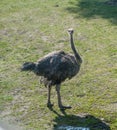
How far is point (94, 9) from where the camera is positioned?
13453 millimetres

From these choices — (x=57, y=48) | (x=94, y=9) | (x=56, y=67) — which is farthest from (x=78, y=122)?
(x=94, y=9)

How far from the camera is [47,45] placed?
10.8 meters

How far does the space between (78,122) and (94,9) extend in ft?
22.0

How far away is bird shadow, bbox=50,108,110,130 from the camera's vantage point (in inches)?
281

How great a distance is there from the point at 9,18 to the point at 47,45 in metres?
3.00

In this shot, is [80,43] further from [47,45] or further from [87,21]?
[87,21]

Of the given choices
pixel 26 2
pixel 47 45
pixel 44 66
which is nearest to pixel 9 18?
pixel 26 2

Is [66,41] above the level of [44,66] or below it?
below

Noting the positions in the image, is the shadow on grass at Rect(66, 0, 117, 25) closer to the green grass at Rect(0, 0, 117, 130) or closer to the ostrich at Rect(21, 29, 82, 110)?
the green grass at Rect(0, 0, 117, 130)

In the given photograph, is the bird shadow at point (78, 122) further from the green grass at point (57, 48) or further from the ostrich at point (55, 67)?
the ostrich at point (55, 67)

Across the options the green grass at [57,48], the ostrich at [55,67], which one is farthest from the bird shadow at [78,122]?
the ostrich at [55,67]

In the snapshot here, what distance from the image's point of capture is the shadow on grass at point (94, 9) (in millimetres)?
12742

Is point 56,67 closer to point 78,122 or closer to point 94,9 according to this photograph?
point 78,122

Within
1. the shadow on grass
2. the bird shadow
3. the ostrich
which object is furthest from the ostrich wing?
the shadow on grass
